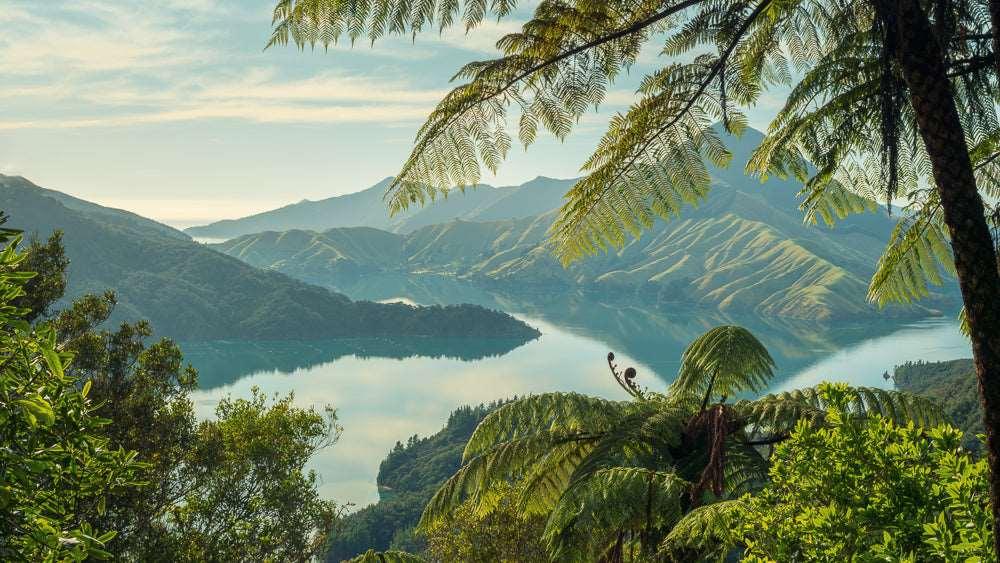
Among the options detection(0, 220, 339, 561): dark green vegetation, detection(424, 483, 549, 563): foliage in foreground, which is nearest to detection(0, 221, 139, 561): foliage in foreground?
detection(0, 220, 339, 561): dark green vegetation

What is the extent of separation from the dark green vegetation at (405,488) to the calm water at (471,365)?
311 cm

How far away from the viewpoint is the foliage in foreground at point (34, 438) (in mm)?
2914

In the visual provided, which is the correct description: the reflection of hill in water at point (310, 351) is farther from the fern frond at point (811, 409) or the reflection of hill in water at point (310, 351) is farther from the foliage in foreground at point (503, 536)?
the fern frond at point (811, 409)

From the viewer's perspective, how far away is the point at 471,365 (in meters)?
117

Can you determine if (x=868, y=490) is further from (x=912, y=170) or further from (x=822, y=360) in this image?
(x=822, y=360)

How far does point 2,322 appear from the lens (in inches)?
115

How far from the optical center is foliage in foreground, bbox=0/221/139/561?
2.91 meters

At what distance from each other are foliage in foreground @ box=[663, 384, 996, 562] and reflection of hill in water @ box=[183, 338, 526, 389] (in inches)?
4500

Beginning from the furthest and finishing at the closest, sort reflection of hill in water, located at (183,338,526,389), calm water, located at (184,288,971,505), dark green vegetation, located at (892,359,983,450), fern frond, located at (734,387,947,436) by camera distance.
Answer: reflection of hill in water, located at (183,338,526,389), calm water, located at (184,288,971,505), dark green vegetation, located at (892,359,983,450), fern frond, located at (734,387,947,436)

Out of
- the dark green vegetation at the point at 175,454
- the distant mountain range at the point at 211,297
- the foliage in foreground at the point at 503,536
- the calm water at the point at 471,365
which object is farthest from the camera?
the distant mountain range at the point at 211,297

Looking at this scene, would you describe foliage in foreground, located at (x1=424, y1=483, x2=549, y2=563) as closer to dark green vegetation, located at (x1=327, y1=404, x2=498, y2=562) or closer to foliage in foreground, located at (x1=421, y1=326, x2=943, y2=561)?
foliage in foreground, located at (x1=421, y1=326, x2=943, y2=561)

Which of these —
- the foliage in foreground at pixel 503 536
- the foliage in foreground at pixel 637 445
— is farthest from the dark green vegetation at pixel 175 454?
the foliage in foreground at pixel 503 536

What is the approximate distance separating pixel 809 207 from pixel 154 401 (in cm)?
1079

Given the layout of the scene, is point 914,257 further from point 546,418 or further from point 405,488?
point 405,488
